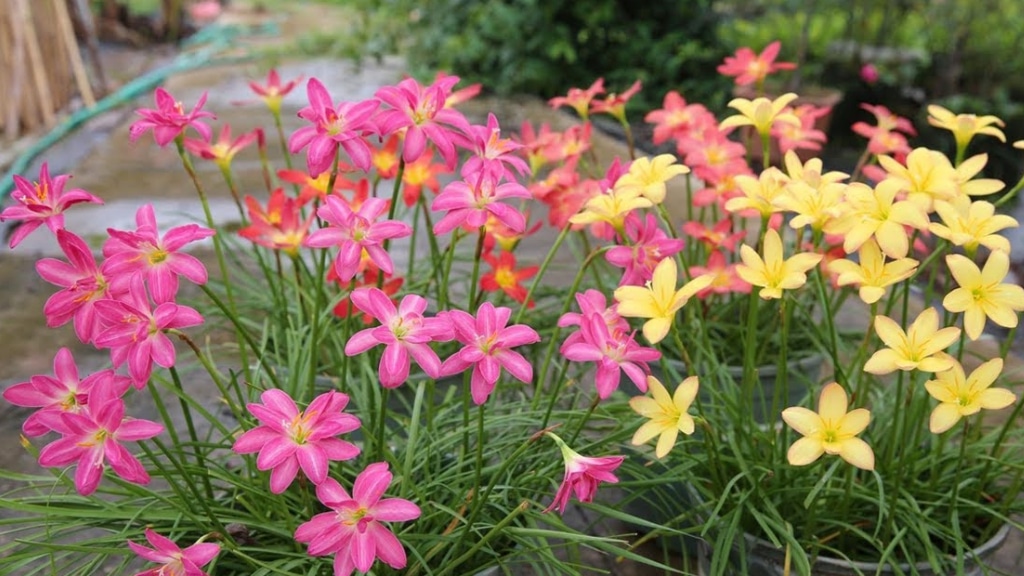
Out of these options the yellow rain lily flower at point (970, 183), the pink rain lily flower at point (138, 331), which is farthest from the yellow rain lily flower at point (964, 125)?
the pink rain lily flower at point (138, 331)

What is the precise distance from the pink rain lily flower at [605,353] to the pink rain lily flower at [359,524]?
22 centimetres

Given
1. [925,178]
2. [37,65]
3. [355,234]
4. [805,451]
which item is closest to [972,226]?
[925,178]

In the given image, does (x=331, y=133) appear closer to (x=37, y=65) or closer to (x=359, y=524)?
(x=359, y=524)

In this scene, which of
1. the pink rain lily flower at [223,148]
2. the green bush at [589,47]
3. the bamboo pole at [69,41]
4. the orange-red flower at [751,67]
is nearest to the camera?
the pink rain lily flower at [223,148]

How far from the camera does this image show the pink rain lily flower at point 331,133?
0.98 meters

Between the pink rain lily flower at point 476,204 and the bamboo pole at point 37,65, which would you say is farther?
the bamboo pole at point 37,65

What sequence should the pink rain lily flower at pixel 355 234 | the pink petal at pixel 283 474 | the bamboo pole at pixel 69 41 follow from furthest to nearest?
the bamboo pole at pixel 69 41
the pink rain lily flower at pixel 355 234
the pink petal at pixel 283 474

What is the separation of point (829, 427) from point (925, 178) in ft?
1.20

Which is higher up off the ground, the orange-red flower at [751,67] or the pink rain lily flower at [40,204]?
the pink rain lily flower at [40,204]

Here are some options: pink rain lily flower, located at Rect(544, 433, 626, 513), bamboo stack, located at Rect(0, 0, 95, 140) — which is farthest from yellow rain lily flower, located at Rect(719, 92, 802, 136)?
bamboo stack, located at Rect(0, 0, 95, 140)

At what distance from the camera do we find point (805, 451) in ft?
2.99

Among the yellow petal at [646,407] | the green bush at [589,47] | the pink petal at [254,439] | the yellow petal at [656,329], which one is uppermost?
the yellow petal at [656,329]

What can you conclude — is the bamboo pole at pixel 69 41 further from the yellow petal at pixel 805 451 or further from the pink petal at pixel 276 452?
the yellow petal at pixel 805 451

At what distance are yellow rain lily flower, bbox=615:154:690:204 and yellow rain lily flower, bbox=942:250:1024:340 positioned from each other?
0.32 m
